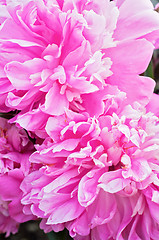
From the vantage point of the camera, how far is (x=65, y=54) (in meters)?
0.53

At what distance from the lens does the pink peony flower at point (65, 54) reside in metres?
0.51

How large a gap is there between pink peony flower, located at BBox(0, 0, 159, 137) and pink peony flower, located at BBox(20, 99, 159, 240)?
3cm

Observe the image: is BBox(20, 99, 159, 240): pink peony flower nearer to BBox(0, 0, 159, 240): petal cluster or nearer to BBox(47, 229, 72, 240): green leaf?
BBox(0, 0, 159, 240): petal cluster

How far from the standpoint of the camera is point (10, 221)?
699 mm

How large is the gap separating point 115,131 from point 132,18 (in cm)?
16

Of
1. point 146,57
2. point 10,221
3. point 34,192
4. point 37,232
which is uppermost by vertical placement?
point 146,57

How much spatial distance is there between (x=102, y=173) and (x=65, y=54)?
0.16m

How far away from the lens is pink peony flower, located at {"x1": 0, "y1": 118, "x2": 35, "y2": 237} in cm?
59

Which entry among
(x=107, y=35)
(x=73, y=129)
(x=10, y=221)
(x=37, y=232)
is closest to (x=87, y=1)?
(x=107, y=35)

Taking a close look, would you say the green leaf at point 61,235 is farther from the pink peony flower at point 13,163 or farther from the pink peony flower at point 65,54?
the pink peony flower at point 65,54

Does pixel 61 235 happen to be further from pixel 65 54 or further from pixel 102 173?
pixel 65 54

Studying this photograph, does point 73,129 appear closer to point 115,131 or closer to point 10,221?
point 115,131

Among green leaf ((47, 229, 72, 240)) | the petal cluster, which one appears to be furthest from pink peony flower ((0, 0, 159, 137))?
green leaf ((47, 229, 72, 240))

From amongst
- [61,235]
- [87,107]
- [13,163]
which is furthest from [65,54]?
[61,235]
